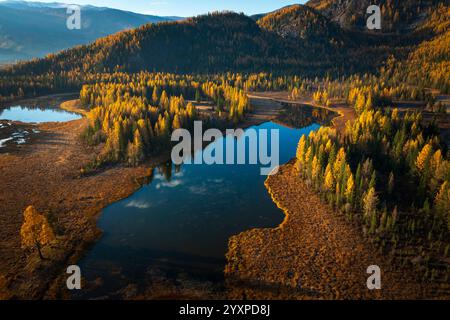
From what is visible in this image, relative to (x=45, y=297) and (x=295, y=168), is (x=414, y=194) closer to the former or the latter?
(x=295, y=168)

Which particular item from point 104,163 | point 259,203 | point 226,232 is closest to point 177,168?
point 104,163

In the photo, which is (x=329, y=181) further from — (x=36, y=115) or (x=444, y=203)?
(x=36, y=115)

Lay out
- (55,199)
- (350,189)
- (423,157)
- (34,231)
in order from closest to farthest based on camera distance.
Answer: (34,231) < (350,189) < (55,199) < (423,157)

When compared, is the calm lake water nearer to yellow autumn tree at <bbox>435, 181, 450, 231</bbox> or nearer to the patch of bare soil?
the patch of bare soil

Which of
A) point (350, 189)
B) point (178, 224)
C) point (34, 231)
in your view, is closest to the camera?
point (34, 231)

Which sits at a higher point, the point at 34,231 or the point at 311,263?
the point at 34,231

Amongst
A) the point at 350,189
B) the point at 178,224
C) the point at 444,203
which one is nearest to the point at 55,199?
the point at 178,224

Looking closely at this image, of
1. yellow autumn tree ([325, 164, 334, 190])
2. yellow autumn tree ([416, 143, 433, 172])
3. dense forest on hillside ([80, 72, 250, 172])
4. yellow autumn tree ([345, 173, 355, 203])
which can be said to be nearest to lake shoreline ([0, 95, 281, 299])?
Result: dense forest on hillside ([80, 72, 250, 172])

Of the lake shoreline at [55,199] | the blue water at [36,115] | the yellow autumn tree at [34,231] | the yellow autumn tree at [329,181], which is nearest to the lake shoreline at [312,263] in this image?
the yellow autumn tree at [329,181]

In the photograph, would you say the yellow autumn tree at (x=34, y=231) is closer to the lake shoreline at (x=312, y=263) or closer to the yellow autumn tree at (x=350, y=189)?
the lake shoreline at (x=312, y=263)
